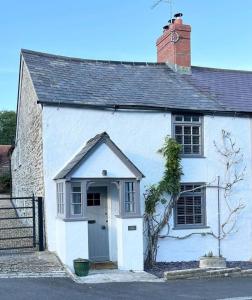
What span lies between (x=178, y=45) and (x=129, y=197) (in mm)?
7874

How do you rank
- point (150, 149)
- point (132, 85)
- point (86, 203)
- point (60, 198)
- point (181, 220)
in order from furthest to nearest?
point (132, 85) → point (181, 220) → point (150, 149) → point (60, 198) → point (86, 203)

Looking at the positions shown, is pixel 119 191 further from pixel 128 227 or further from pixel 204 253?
pixel 204 253

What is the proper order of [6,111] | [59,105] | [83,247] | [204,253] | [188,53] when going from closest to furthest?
[83,247] → [59,105] → [204,253] → [188,53] → [6,111]

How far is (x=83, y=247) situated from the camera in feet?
42.8

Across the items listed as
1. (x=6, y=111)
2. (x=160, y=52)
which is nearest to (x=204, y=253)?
(x=160, y=52)

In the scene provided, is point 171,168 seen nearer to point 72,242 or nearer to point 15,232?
point 72,242

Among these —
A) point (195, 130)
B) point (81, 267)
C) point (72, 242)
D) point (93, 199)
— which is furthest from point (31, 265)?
point (195, 130)

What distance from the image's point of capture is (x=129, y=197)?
1401 cm

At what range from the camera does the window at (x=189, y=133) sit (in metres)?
16.3

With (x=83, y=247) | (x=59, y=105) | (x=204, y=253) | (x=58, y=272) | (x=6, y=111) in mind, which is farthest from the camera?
(x=6, y=111)

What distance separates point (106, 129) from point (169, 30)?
634 cm

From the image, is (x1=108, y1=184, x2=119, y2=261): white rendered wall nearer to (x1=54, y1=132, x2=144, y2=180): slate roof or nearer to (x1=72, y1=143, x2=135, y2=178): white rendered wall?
(x1=72, y1=143, x2=135, y2=178): white rendered wall

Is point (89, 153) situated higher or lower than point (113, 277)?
higher

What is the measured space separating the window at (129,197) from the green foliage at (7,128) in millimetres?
58445
